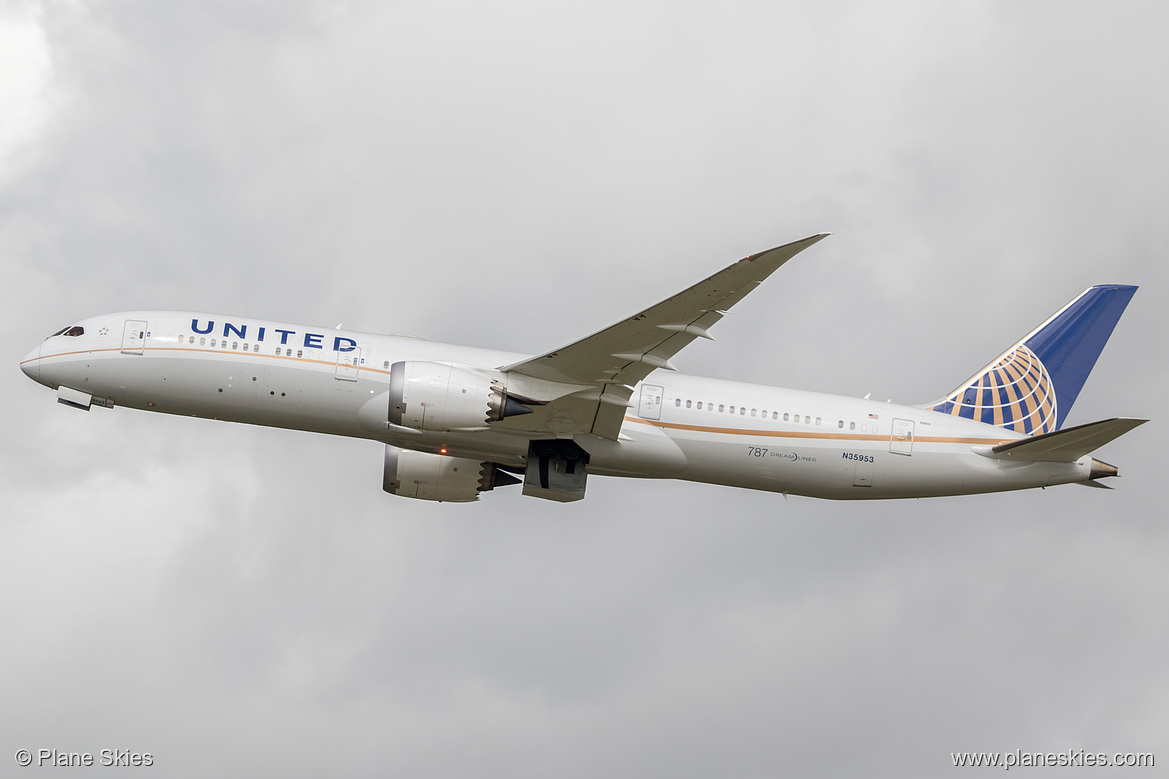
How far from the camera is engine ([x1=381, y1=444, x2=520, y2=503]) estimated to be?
4281 centimetres

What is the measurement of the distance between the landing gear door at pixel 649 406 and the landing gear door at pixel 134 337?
1524 cm

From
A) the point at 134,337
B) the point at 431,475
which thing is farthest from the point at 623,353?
the point at 134,337

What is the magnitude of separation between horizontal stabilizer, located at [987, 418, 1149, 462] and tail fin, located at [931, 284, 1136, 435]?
2.85 metres

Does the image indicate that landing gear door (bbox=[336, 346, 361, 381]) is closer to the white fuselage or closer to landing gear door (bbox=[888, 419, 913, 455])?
the white fuselage

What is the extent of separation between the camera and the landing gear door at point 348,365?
37.7 metres

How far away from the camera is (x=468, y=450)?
129ft

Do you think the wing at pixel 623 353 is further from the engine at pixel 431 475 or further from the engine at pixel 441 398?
the engine at pixel 431 475

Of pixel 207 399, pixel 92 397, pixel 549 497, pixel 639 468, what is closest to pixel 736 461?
pixel 639 468

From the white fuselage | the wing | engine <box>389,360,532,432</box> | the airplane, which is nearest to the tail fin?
the airplane

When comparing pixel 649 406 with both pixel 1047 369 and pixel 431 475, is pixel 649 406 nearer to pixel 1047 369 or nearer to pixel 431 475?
pixel 431 475

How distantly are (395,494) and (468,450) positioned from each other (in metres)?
5.26

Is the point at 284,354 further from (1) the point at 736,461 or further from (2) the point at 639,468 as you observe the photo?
(1) the point at 736,461

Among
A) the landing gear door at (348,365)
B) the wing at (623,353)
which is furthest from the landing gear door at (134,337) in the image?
the wing at (623,353)

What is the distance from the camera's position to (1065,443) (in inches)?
1511
